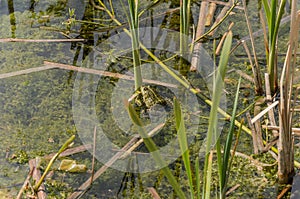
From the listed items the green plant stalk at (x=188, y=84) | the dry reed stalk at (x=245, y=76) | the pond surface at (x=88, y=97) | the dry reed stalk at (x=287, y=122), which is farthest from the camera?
the dry reed stalk at (x=245, y=76)

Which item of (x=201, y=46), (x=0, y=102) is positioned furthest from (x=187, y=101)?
(x=0, y=102)

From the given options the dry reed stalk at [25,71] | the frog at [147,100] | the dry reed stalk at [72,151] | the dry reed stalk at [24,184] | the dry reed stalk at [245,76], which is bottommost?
the dry reed stalk at [24,184]

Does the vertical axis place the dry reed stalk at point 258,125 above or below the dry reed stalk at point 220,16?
below

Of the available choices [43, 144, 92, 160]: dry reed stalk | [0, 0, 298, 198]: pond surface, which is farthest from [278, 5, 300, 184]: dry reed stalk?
[43, 144, 92, 160]: dry reed stalk

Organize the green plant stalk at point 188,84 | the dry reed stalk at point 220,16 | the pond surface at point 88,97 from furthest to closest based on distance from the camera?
the dry reed stalk at point 220,16 → the green plant stalk at point 188,84 → the pond surface at point 88,97

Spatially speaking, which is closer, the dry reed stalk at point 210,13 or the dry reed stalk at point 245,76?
the dry reed stalk at point 245,76

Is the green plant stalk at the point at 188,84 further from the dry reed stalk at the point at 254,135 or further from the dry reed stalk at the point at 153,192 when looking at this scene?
the dry reed stalk at the point at 153,192

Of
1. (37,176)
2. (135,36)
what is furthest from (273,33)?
(37,176)

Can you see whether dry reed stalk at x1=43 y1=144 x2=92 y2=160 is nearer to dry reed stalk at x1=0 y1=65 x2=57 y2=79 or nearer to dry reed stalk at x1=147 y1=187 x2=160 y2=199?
dry reed stalk at x1=147 y1=187 x2=160 y2=199

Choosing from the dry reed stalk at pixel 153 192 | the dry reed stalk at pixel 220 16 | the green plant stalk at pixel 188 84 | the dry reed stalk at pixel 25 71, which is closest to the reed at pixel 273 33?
the green plant stalk at pixel 188 84
